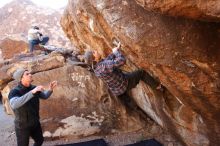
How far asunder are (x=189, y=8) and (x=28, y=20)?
25.2 metres

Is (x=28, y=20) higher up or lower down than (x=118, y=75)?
higher up

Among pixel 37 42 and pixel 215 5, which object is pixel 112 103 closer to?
pixel 215 5

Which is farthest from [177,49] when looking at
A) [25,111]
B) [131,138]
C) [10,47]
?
[10,47]

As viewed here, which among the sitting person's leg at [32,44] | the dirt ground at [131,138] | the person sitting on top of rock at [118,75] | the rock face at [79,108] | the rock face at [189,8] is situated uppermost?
the rock face at [189,8]

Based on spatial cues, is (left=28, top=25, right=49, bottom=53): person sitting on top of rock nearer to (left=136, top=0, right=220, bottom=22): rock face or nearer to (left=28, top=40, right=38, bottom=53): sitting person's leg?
(left=28, top=40, right=38, bottom=53): sitting person's leg

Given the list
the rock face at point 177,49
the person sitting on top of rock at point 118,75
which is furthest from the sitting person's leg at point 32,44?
the rock face at point 177,49

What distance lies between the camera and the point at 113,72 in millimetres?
6574

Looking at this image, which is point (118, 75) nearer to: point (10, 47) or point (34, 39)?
point (34, 39)

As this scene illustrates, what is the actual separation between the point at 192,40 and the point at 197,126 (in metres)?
2.29

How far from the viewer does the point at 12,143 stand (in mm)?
8664

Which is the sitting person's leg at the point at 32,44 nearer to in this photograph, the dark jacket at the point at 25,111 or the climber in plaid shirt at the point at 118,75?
the climber in plaid shirt at the point at 118,75

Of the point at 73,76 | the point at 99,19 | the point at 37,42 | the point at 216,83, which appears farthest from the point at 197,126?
the point at 37,42

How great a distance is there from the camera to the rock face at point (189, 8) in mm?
3445

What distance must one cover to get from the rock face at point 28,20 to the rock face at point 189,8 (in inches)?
845
